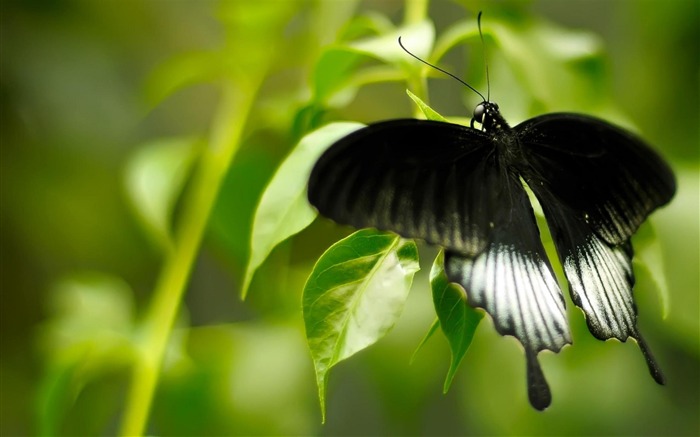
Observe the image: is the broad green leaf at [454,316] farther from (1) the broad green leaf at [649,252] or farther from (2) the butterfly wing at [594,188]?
(1) the broad green leaf at [649,252]

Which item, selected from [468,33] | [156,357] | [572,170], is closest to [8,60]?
[156,357]

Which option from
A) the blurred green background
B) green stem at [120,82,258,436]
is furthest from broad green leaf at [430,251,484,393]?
green stem at [120,82,258,436]

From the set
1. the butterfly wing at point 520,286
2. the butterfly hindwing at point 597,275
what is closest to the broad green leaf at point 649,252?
the butterfly hindwing at point 597,275

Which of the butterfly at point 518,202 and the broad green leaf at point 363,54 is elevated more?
the broad green leaf at point 363,54

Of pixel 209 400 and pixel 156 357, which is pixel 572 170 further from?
pixel 209 400

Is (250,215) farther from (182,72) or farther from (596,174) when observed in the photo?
(596,174)
